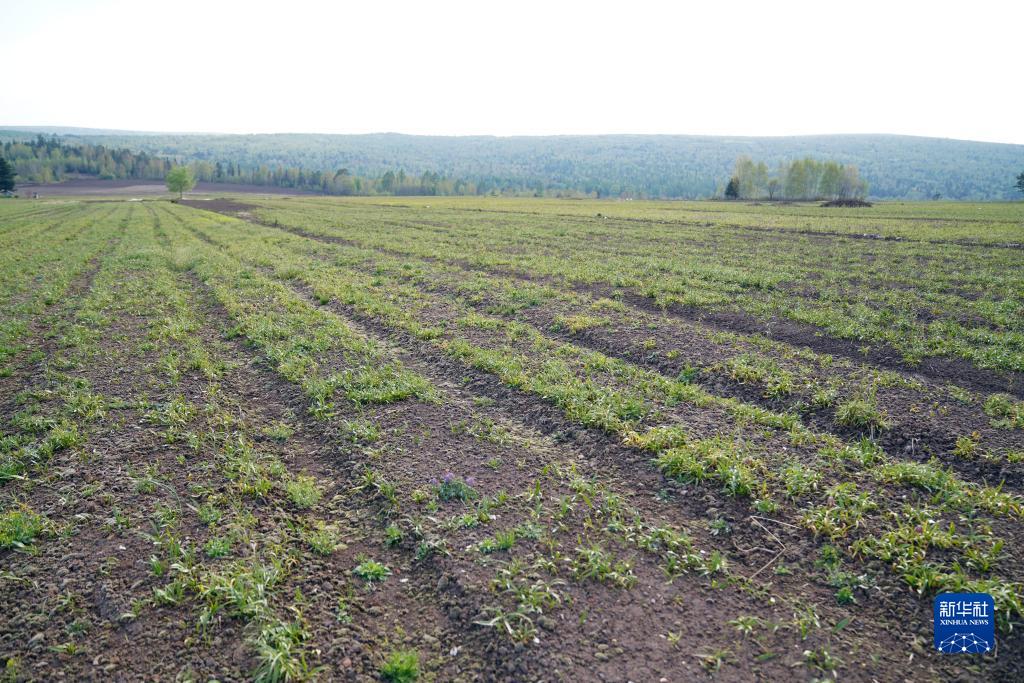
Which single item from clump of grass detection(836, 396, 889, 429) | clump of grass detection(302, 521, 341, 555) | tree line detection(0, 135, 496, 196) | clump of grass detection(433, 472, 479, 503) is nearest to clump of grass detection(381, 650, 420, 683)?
clump of grass detection(302, 521, 341, 555)

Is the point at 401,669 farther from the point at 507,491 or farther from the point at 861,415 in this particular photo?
the point at 861,415

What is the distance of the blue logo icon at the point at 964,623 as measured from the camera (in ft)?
15.4

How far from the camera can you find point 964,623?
4910 mm

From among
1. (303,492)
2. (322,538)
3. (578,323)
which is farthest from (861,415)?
(303,492)

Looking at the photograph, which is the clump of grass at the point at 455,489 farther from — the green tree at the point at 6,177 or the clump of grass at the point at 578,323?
the green tree at the point at 6,177

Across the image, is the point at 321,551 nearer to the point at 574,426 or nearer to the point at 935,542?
the point at 574,426

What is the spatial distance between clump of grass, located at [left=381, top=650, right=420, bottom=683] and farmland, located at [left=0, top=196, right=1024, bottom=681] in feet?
0.07

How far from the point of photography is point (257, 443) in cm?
825

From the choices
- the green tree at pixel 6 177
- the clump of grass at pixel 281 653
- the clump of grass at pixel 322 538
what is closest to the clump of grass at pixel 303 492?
the clump of grass at pixel 322 538

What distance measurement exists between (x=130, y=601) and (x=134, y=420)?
15.4ft

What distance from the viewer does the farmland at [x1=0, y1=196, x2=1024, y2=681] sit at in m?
4.75

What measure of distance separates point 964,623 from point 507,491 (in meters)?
4.73

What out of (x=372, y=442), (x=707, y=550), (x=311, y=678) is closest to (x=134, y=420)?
(x=372, y=442)

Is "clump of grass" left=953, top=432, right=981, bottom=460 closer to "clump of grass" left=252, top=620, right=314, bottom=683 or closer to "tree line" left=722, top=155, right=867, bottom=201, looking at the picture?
"clump of grass" left=252, top=620, right=314, bottom=683
